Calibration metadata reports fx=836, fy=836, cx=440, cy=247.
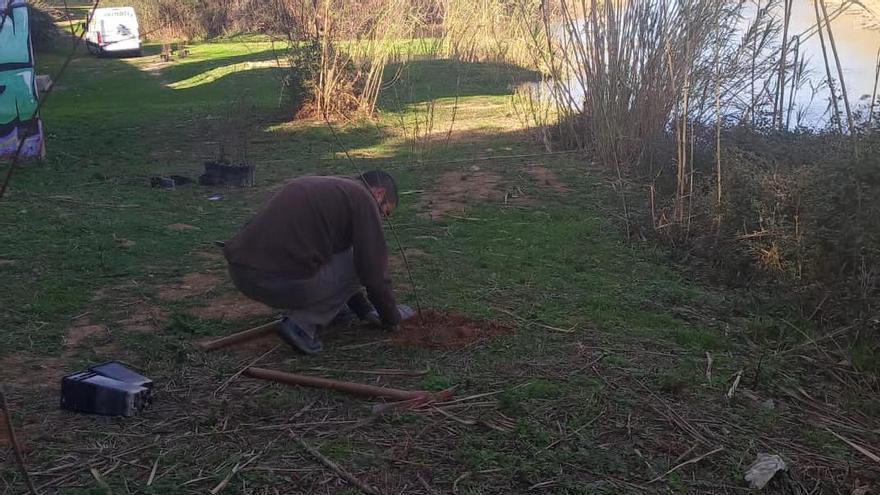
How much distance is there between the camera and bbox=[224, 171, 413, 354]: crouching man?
387cm

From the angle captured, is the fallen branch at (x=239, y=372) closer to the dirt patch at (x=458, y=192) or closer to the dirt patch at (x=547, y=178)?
the dirt patch at (x=458, y=192)

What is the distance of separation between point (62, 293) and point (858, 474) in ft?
14.2

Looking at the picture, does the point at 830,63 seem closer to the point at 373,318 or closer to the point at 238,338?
the point at 373,318

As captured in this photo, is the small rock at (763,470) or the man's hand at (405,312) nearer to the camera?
the small rock at (763,470)

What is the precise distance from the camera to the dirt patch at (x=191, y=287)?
16.7ft

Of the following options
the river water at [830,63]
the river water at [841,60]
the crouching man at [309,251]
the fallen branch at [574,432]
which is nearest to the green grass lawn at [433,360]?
the fallen branch at [574,432]

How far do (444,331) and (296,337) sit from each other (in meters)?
0.76

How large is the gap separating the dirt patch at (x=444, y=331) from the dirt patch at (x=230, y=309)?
0.92m

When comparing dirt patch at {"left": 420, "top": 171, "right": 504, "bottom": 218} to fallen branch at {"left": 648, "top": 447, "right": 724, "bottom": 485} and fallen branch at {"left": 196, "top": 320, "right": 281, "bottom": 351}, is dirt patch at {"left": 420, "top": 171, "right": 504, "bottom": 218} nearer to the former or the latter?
fallen branch at {"left": 196, "top": 320, "right": 281, "bottom": 351}

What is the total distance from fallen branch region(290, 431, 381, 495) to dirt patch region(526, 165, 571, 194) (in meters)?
5.77

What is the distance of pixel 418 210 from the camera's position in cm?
764

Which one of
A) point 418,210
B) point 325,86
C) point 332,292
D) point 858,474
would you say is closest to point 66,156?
point 325,86

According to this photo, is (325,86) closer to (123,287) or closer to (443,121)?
(443,121)

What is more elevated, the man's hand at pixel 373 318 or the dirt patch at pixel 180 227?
the man's hand at pixel 373 318
